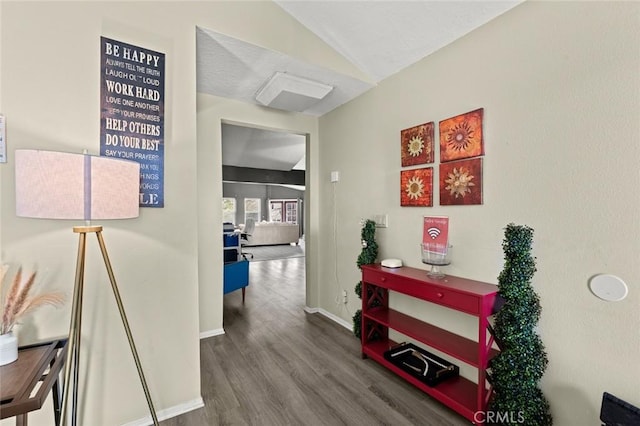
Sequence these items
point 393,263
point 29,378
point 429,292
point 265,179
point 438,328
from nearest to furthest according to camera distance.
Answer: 1. point 29,378
2. point 429,292
3. point 438,328
4. point 393,263
5. point 265,179

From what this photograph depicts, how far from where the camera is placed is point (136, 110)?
1.64m

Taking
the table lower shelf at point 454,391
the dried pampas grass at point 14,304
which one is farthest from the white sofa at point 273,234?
the dried pampas grass at point 14,304

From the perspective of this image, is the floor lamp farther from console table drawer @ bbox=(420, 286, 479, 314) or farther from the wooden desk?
console table drawer @ bbox=(420, 286, 479, 314)

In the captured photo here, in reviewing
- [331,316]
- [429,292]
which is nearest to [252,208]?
[331,316]

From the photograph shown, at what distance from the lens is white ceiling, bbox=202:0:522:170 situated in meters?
1.83

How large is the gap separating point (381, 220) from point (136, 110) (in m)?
2.07

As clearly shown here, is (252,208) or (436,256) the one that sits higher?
(252,208)

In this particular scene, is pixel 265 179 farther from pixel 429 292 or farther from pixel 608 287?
pixel 608 287

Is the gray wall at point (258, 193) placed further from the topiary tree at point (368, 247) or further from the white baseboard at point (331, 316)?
the topiary tree at point (368, 247)

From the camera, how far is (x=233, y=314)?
11.4ft

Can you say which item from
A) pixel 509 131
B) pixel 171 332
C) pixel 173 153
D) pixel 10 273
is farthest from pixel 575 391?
pixel 10 273

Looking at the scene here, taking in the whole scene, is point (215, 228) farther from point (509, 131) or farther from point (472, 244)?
point (509, 131)

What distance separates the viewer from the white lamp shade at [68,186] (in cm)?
103

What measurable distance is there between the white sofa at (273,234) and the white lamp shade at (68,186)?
8581mm
